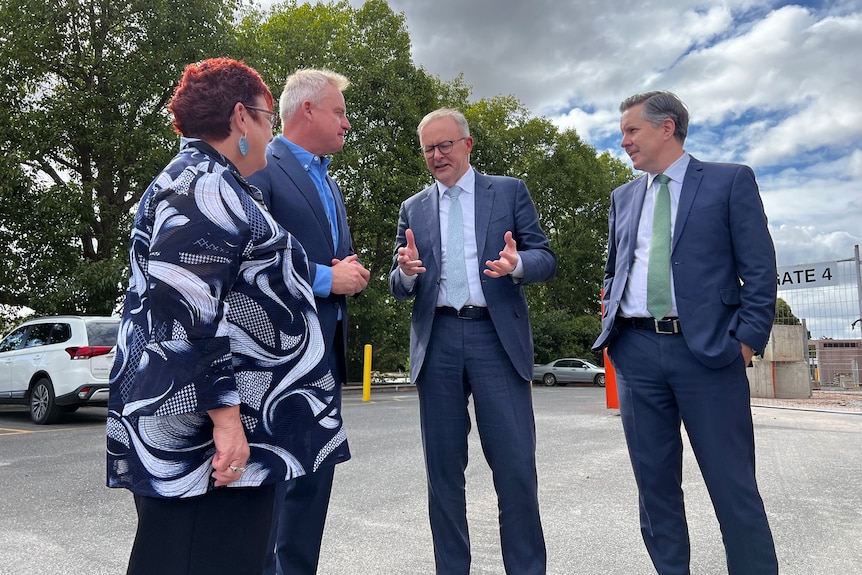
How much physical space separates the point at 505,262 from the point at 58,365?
8607mm

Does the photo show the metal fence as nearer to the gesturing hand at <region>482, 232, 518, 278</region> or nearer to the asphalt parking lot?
the asphalt parking lot

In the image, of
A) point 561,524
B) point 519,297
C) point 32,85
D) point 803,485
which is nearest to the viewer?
point 519,297

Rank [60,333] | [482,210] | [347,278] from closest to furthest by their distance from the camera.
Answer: [347,278] → [482,210] → [60,333]

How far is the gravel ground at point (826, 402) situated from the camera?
1288cm

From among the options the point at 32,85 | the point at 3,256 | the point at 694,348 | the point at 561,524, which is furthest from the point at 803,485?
the point at 32,85

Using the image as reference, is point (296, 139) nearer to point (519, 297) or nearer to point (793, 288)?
point (519, 297)

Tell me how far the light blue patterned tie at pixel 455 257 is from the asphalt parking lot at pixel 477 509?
135 centimetres

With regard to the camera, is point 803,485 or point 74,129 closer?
point 803,485

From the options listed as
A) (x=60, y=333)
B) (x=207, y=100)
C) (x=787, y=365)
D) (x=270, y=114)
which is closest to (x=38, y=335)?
(x=60, y=333)

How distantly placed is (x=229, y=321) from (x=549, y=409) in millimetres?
11392

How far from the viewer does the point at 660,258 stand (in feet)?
9.69

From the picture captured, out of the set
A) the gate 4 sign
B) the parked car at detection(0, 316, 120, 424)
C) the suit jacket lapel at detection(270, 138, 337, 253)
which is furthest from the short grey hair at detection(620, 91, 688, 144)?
the gate 4 sign

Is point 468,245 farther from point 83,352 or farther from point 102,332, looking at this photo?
point 102,332

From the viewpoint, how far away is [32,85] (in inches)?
620
